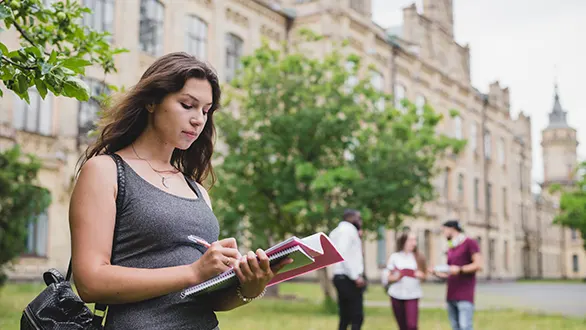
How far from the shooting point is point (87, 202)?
232 cm

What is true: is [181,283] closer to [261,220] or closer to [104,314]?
[104,314]

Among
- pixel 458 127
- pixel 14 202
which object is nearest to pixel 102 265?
pixel 14 202

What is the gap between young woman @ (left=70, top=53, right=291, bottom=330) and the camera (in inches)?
90.4

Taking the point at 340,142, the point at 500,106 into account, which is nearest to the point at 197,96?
the point at 340,142

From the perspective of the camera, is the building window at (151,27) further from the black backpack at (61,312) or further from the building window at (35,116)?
the black backpack at (61,312)

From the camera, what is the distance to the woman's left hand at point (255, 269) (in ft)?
7.49

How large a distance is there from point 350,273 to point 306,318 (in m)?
7.22

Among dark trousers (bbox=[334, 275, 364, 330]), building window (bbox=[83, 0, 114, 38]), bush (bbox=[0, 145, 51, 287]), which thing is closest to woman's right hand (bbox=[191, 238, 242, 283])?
dark trousers (bbox=[334, 275, 364, 330])

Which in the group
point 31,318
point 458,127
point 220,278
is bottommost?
point 31,318

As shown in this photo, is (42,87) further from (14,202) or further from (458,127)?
(458,127)

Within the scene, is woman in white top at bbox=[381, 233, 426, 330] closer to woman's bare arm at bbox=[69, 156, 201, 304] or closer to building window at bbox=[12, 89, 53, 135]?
woman's bare arm at bbox=[69, 156, 201, 304]

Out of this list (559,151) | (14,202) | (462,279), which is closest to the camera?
(462,279)

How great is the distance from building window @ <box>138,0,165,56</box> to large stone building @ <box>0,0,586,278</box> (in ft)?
0.13

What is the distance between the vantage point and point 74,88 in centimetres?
298
